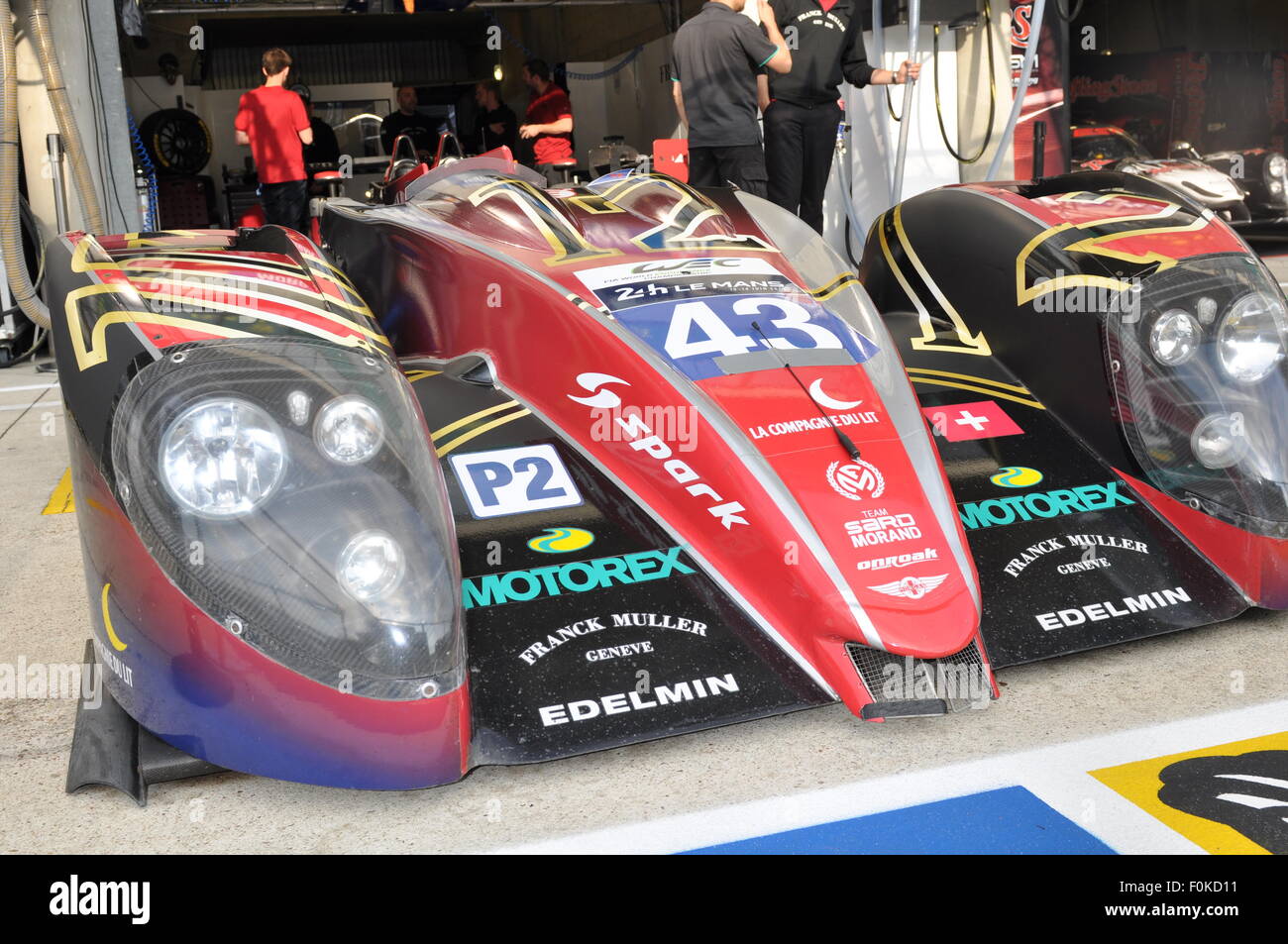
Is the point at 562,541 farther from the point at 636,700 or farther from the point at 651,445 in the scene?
the point at 636,700

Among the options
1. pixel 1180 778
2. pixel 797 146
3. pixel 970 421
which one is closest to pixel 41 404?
pixel 797 146

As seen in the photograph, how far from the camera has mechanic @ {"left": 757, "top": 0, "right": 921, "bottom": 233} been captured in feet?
19.2

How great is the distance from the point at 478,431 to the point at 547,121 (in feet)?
23.4

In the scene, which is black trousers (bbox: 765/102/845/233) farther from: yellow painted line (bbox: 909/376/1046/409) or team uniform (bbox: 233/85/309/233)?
team uniform (bbox: 233/85/309/233)

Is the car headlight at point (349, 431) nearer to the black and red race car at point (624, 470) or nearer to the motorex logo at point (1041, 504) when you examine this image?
the black and red race car at point (624, 470)

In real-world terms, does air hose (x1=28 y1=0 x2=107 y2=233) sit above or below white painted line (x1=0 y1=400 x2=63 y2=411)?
above

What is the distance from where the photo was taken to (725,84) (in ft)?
18.0

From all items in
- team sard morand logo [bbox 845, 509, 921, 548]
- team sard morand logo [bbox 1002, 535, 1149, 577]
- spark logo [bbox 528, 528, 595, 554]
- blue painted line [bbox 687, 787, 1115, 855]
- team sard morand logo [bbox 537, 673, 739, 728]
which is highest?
team sard morand logo [bbox 845, 509, 921, 548]

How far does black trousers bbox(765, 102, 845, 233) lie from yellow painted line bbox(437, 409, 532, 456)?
138 inches

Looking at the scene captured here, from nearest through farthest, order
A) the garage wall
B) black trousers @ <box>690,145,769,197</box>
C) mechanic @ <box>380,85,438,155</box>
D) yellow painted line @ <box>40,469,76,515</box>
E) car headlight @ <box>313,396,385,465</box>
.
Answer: car headlight @ <box>313,396,385,465</box> → yellow painted line @ <box>40,469,76,515</box> → black trousers @ <box>690,145,769,197</box> → mechanic @ <box>380,85,438,155</box> → the garage wall

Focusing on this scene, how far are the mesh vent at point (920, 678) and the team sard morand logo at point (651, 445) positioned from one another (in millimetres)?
387

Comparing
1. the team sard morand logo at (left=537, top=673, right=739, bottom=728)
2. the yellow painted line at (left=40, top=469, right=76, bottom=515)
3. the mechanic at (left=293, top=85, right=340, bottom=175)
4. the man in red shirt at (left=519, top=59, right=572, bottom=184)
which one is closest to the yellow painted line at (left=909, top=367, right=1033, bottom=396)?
the team sard morand logo at (left=537, top=673, right=739, bottom=728)

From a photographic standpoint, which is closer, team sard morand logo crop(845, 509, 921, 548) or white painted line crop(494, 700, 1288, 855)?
white painted line crop(494, 700, 1288, 855)
